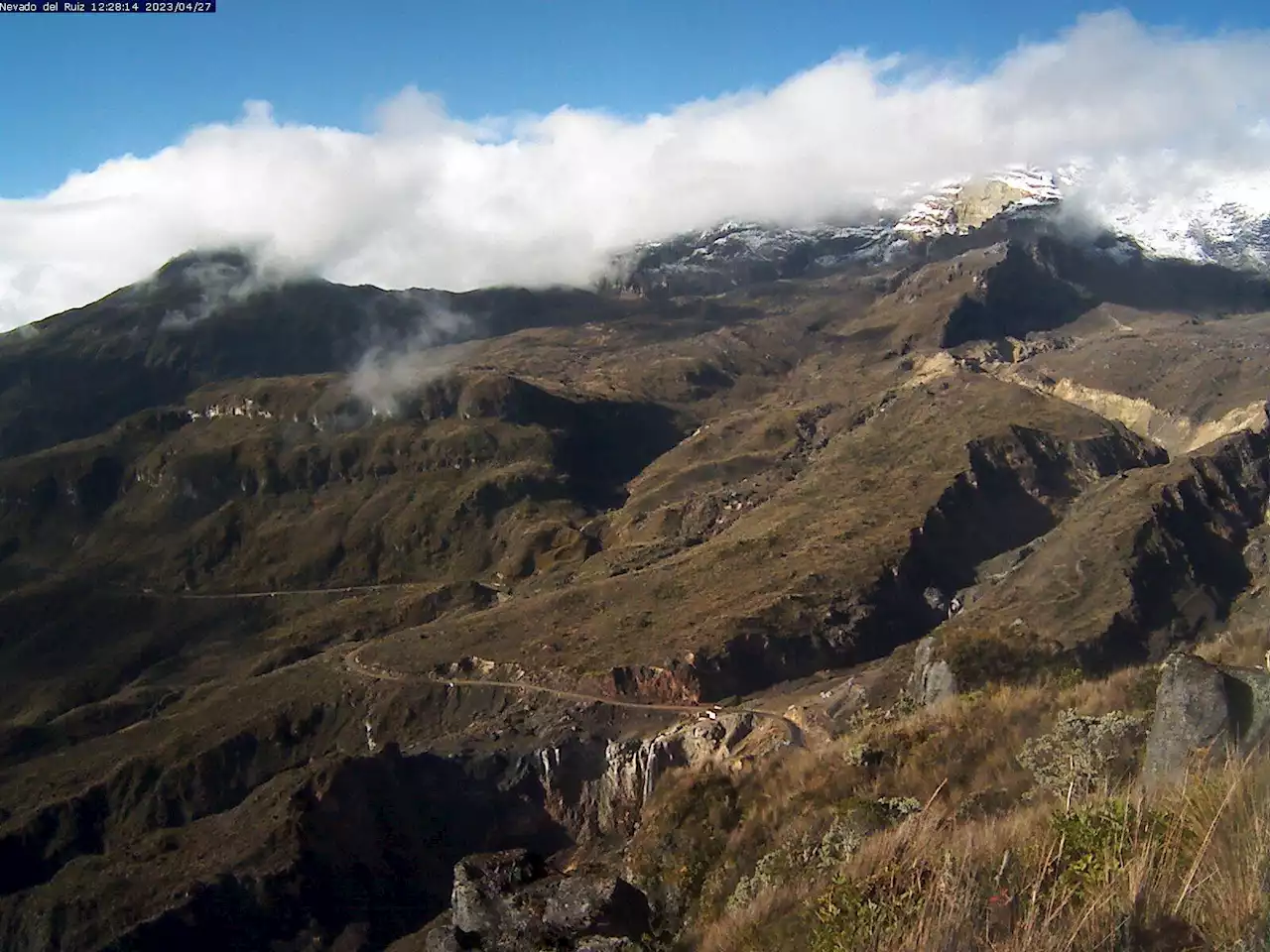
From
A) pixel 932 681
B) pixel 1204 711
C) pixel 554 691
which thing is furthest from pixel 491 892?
pixel 554 691

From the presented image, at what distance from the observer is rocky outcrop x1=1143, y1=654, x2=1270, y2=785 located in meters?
10.5

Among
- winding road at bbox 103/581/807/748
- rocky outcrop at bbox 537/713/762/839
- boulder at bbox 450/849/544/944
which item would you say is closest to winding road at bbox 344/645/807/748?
winding road at bbox 103/581/807/748

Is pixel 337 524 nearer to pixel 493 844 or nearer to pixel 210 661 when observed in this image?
pixel 210 661

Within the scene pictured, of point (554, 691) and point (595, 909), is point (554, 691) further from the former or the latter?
point (595, 909)

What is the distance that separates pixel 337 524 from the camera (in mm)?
154250

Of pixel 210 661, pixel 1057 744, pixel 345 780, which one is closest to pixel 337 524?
pixel 210 661

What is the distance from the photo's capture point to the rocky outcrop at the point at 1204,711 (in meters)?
10.5

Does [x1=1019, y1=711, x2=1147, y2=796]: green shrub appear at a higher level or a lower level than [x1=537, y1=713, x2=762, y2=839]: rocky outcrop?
higher

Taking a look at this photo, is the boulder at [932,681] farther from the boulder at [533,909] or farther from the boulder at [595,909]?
the boulder at [595,909]

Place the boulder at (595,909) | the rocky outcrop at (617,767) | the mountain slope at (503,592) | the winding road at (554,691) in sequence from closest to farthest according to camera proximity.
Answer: the boulder at (595,909)
the mountain slope at (503,592)
the rocky outcrop at (617,767)
the winding road at (554,691)

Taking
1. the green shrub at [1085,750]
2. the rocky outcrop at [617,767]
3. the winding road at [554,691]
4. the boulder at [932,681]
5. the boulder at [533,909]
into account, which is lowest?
the rocky outcrop at [617,767]

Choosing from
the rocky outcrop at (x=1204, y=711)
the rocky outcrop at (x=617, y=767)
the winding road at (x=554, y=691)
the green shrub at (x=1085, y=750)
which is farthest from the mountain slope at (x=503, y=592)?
the rocky outcrop at (x=1204, y=711)

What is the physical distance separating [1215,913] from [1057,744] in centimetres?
668

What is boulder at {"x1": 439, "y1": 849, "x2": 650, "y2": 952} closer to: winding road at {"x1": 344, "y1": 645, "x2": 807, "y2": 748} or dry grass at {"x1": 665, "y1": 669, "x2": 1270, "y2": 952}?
dry grass at {"x1": 665, "y1": 669, "x2": 1270, "y2": 952}
